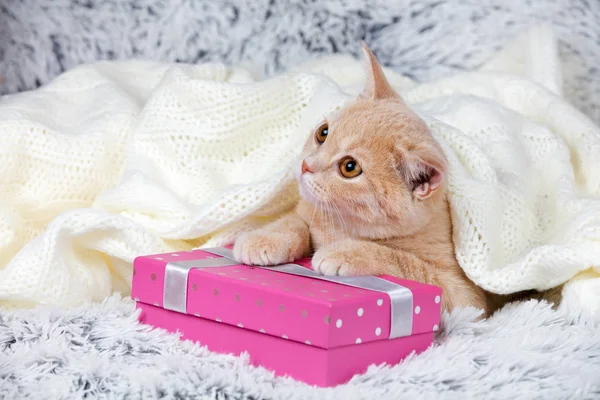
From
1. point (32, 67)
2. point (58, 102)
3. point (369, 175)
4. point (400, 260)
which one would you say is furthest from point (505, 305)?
point (32, 67)

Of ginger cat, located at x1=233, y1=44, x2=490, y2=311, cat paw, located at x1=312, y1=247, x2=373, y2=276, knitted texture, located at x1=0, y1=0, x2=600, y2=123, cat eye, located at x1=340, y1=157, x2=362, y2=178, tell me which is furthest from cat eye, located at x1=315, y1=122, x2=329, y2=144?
knitted texture, located at x1=0, y1=0, x2=600, y2=123

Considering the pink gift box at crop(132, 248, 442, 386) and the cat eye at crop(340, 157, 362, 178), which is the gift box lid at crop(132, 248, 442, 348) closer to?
the pink gift box at crop(132, 248, 442, 386)

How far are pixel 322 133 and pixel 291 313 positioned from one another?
1.32ft

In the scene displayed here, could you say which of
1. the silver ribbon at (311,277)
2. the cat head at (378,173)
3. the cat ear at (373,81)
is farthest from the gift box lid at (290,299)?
the cat ear at (373,81)

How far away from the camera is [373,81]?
48.9 inches

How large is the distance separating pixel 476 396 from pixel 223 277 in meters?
0.37

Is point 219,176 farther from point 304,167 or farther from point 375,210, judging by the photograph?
point 375,210

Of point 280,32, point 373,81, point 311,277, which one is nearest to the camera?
point 311,277

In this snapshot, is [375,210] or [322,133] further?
[322,133]

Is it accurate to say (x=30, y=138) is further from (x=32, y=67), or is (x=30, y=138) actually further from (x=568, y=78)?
(x=568, y=78)

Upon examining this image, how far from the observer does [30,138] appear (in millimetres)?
1369

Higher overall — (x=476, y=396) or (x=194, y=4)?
(x=194, y=4)

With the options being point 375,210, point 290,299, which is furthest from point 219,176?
point 290,299

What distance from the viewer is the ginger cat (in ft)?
3.43
